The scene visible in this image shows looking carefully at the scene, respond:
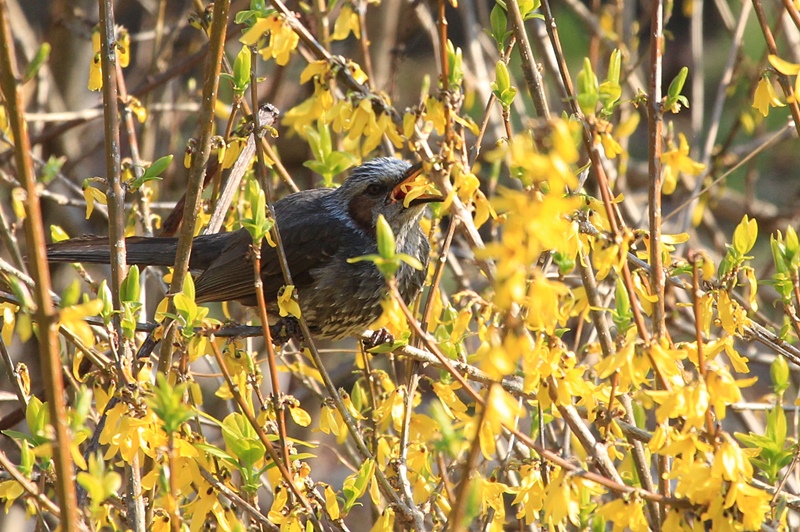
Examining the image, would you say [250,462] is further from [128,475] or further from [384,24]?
[384,24]

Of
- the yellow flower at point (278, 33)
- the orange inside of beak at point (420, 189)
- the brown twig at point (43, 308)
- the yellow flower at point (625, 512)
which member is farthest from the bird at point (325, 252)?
the brown twig at point (43, 308)

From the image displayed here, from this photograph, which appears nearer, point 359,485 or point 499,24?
point 359,485

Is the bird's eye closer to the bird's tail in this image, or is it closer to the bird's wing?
the bird's wing

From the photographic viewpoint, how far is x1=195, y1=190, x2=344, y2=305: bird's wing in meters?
3.95

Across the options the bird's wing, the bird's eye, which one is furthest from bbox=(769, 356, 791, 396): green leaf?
the bird's wing

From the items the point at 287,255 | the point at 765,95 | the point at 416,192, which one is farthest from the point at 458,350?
the point at 287,255

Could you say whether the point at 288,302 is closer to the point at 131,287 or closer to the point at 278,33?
the point at 131,287

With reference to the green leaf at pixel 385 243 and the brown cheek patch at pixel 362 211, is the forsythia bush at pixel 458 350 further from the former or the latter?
the brown cheek patch at pixel 362 211

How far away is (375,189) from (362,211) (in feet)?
0.43

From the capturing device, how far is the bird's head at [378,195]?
377 centimetres

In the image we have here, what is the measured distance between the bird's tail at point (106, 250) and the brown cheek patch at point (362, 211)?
0.77 meters

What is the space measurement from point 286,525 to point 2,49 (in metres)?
Result: 1.22

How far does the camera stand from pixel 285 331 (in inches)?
142

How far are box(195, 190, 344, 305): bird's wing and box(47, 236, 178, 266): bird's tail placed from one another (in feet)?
0.78
